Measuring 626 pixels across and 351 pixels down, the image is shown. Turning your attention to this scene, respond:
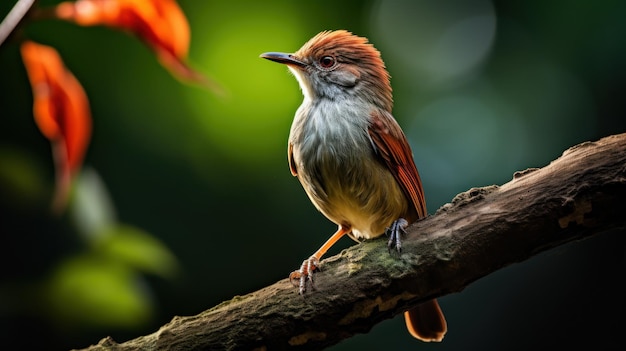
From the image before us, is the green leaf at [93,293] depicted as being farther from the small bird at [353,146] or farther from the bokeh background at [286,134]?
the small bird at [353,146]

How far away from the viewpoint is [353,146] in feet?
8.23

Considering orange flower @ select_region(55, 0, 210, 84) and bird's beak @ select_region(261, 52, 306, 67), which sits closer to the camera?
orange flower @ select_region(55, 0, 210, 84)

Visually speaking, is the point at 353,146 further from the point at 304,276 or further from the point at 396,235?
the point at 304,276

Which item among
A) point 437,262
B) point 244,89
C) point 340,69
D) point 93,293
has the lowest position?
point 437,262

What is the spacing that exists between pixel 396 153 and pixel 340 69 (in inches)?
17.0

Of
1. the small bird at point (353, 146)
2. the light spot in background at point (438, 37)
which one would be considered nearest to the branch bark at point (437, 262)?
the small bird at point (353, 146)

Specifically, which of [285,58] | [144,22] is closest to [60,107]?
[144,22]

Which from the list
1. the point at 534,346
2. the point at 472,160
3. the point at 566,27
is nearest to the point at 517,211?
the point at 472,160

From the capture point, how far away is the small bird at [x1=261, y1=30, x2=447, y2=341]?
2514 millimetres

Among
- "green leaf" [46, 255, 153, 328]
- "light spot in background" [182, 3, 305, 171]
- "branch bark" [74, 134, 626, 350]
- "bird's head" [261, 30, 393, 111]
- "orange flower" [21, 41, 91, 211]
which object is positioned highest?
"light spot in background" [182, 3, 305, 171]

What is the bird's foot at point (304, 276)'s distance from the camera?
6.75 feet

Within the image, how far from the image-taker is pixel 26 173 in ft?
9.87

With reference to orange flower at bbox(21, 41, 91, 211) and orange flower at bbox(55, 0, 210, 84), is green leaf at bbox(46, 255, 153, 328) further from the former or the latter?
orange flower at bbox(55, 0, 210, 84)

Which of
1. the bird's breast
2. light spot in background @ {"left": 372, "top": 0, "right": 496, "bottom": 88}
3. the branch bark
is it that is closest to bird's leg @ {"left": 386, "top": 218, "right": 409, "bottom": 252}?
the branch bark
